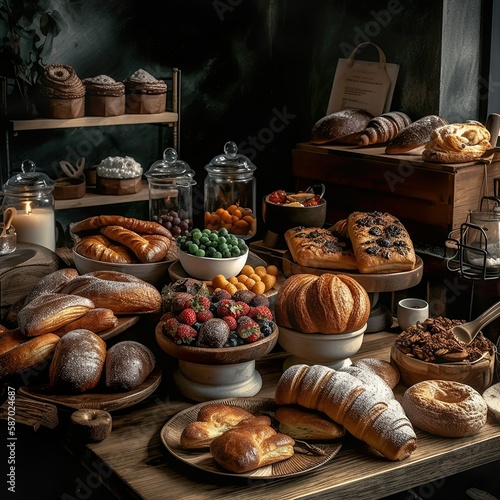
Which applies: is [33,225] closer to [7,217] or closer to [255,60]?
[7,217]

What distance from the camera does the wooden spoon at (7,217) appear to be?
2.87 metres

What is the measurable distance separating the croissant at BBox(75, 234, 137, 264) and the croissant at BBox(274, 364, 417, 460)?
3.13ft

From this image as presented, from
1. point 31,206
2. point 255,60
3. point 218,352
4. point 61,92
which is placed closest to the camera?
point 218,352

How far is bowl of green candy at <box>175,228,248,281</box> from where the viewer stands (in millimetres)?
2670

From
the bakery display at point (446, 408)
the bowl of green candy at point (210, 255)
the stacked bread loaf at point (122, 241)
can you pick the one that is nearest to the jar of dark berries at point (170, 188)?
the stacked bread loaf at point (122, 241)

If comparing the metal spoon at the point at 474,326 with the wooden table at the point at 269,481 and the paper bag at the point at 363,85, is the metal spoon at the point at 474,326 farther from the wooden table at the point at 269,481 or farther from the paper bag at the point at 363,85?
the paper bag at the point at 363,85

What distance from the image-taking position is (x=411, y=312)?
2.65 metres

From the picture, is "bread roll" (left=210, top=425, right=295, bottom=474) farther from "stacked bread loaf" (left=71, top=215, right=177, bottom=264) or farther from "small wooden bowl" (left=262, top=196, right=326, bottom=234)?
"small wooden bowl" (left=262, top=196, right=326, bottom=234)

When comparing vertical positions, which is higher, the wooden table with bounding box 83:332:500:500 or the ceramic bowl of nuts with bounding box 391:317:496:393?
the ceramic bowl of nuts with bounding box 391:317:496:393

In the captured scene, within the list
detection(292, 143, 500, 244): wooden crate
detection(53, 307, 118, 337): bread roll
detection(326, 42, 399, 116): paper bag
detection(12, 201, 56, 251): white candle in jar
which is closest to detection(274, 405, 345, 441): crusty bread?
detection(53, 307, 118, 337): bread roll

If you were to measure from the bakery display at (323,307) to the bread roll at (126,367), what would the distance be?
1.31 ft

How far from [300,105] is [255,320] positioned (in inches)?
96.2

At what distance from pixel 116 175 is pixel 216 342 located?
1.98 metres

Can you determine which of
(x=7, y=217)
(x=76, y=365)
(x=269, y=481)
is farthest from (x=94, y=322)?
(x=7, y=217)
